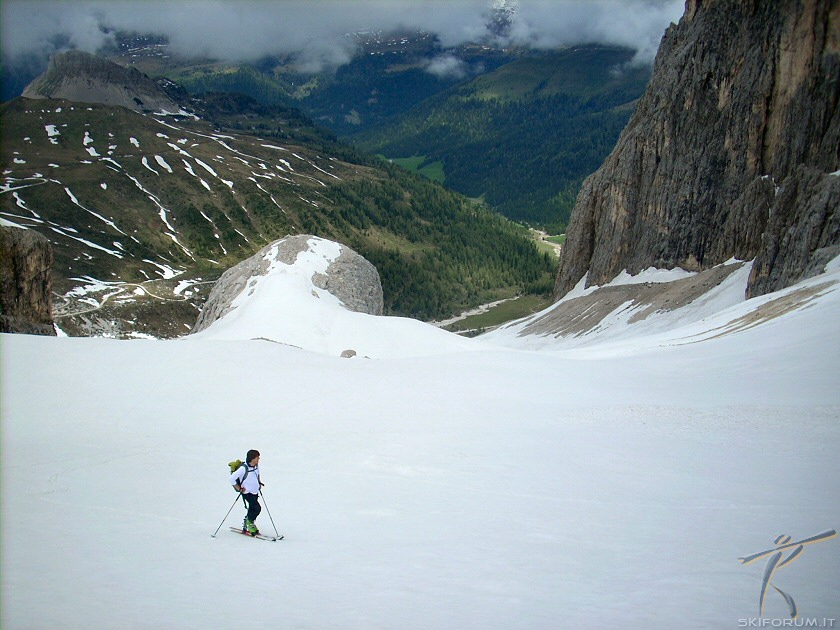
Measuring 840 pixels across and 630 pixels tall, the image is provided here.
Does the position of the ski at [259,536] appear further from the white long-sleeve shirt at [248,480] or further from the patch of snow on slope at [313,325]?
the patch of snow on slope at [313,325]

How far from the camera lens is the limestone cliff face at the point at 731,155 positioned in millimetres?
59281

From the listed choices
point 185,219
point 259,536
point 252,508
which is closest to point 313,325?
point 252,508

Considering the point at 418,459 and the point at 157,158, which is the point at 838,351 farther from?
the point at 157,158

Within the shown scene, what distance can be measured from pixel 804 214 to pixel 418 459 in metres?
50.8

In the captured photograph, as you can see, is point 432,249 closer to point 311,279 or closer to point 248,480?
point 311,279

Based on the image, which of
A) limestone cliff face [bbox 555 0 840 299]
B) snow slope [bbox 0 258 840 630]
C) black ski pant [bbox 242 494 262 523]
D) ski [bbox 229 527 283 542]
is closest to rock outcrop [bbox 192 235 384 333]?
snow slope [bbox 0 258 840 630]

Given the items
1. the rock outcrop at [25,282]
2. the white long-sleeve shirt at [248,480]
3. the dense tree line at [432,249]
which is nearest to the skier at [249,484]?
the white long-sleeve shirt at [248,480]

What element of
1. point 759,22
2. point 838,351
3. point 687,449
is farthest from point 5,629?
point 759,22

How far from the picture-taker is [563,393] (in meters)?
25.0

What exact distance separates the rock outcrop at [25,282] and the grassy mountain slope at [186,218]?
45111mm

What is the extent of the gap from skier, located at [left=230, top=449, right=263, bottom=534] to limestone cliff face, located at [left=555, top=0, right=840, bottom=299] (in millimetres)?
48330

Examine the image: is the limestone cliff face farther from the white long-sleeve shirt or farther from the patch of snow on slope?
the white long-sleeve shirt

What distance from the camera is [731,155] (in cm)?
7531

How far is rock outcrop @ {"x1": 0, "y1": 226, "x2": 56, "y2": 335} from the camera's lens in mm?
37625
